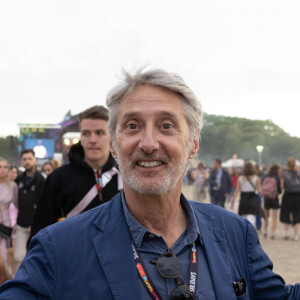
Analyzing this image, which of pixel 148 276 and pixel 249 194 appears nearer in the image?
pixel 148 276

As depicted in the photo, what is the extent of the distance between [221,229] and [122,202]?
45 cm

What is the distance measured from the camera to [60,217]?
3.33 m

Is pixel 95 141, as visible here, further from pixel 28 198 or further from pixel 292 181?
pixel 292 181

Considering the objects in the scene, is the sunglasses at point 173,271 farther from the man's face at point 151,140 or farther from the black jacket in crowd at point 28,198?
the black jacket in crowd at point 28,198

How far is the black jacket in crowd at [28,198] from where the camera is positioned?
577cm

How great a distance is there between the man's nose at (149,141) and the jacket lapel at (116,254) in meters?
→ 0.29

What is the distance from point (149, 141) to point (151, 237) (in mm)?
387

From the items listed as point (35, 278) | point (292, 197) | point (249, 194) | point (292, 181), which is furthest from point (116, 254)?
point (292, 197)

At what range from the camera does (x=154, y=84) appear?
1.77 meters

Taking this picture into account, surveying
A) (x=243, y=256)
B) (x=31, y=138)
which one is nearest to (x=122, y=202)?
(x=243, y=256)

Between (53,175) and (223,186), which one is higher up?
(53,175)

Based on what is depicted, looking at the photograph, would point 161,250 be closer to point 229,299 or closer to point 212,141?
point 229,299

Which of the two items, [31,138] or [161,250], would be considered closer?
[161,250]

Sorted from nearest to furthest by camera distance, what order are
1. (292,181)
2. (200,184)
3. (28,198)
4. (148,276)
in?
(148,276) < (28,198) < (292,181) < (200,184)
